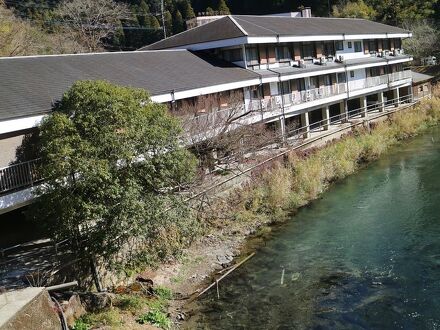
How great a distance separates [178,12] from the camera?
226 feet

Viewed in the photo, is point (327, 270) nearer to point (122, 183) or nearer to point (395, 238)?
point (395, 238)

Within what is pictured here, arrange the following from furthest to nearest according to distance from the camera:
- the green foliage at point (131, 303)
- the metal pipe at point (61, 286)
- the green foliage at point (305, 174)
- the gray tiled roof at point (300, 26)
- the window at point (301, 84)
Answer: the window at point (301, 84) < the gray tiled roof at point (300, 26) < the green foliage at point (305, 174) < the green foliage at point (131, 303) < the metal pipe at point (61, 286)

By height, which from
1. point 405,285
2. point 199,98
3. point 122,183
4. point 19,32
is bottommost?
point 405,285

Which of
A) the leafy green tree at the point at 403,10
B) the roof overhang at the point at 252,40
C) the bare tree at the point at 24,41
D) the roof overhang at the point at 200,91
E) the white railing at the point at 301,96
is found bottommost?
the white railing at the point at 301,96

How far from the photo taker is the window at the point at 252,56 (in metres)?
27.2

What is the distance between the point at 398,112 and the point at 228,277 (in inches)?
972

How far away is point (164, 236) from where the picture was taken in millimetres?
15203

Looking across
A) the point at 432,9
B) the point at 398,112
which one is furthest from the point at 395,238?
the point at 432,9

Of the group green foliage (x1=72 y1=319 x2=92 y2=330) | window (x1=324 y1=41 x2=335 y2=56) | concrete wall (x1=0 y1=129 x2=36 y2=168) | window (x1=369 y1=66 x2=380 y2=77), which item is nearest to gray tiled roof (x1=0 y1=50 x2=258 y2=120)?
concrete wall (x1=0 y1=129 x2=36 y2=168)

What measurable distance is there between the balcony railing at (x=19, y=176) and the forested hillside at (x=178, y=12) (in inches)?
1275

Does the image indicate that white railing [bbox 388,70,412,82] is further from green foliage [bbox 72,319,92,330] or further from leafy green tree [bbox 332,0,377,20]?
green foliage [bbox 72,319,92,330]

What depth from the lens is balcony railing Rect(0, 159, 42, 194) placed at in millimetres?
13211

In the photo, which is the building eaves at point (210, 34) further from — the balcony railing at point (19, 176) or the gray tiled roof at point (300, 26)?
the balcony railing at point (19, 176)

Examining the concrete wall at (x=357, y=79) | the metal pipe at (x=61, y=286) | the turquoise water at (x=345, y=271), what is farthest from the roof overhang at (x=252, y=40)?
the metal pipe at (x=61, y=286)
